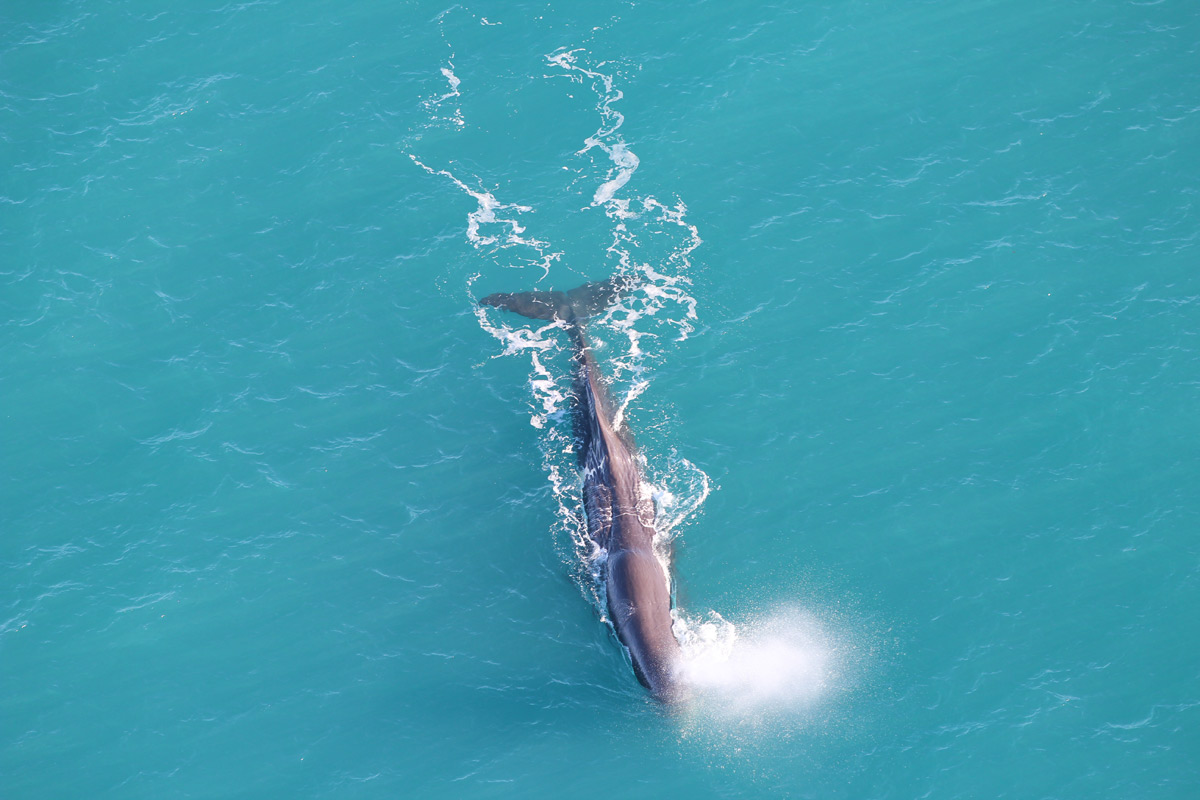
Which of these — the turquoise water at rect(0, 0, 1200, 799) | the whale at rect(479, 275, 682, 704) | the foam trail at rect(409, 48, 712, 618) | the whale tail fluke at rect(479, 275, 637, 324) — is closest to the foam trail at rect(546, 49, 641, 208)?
the foam trail at rect(409, 48, 712, 618)

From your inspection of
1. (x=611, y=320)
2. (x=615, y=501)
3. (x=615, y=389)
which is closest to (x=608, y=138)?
(x=611, y=320)

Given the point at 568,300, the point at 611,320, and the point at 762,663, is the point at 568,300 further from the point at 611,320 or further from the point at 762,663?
the point at 762,663

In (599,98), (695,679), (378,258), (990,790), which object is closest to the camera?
(990,790)

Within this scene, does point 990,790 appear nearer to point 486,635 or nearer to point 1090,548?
point 1090,548

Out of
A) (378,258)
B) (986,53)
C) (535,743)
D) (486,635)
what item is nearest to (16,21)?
(378,258)

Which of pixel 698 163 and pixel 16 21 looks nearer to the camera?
pixel 698 163

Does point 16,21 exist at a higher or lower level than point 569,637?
higher
